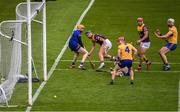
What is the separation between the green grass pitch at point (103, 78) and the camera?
22531 mm

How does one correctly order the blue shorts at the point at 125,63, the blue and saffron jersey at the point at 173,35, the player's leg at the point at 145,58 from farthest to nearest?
the player's leg at the point at 145,58, the blue and saffron jersey at the point at 173,35, the blue shorts at the point at 125,63

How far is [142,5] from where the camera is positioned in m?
41.3

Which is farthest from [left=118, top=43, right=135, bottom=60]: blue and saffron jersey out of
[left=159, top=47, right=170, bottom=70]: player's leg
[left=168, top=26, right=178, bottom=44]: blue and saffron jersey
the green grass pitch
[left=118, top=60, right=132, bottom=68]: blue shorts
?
[left=168, top=26, right=178, bottom=44]: blue and saffron jersey

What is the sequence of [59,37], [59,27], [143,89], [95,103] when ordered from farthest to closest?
[59,27] < [59,37] < [143,89] < [95,103]

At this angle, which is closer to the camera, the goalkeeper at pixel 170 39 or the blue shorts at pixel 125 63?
the blue shorts at pixel 125 63

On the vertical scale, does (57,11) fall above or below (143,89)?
above

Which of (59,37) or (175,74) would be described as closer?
(175,74)

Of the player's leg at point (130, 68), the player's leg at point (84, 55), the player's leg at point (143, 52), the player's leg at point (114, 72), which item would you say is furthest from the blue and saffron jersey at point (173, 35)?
the player's leg at point (84, 55)

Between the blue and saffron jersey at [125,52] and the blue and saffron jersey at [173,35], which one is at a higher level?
the blue and saffron jersey at [173,35]

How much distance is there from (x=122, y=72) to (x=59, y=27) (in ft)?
33.4

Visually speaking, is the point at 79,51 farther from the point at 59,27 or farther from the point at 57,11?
the point at 57,11

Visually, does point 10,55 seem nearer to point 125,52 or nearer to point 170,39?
point 125,52

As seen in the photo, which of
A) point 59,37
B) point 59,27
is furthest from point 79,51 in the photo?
point 59,27

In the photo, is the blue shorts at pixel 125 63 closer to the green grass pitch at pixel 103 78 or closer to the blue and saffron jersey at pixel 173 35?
the green grass pitch at pixel 103 78
